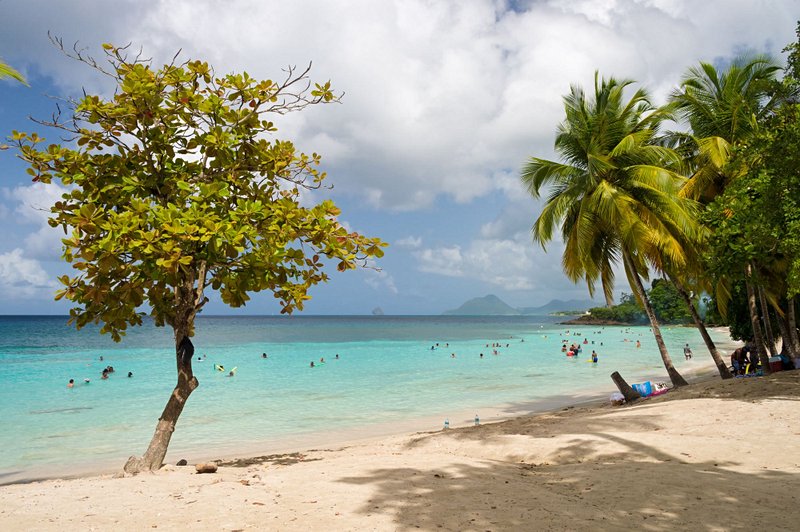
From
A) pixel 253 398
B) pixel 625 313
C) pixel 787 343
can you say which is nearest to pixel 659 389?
pixel 787 343

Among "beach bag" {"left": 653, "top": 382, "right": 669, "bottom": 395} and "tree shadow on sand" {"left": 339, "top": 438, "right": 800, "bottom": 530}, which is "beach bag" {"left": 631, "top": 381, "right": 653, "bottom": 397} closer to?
"beach bag" {"left": 653, "top": 382, "right": 669, "bottom": 395}

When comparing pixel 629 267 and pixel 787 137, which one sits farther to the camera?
pixel 629 267

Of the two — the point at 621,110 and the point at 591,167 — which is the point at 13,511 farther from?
the point at 621,110

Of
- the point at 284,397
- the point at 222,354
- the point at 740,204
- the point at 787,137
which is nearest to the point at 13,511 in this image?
the point at 787,137

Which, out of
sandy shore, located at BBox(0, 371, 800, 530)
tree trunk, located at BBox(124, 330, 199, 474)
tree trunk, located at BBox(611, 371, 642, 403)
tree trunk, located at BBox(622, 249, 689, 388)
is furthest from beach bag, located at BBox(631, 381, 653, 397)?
tree trunk, located at BBox(124, 330, 199, 474)

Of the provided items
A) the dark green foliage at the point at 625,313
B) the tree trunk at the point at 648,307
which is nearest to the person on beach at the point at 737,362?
the tree trunk at the point at 648,307

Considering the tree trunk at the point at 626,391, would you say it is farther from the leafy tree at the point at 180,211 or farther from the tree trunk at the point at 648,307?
the leafy tree at the point at 180,211

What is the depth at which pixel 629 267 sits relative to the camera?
625 inches

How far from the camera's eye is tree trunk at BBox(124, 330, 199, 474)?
304 inches

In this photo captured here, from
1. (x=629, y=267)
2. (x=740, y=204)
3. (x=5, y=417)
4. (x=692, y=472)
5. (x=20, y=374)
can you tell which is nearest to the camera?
(x=692, y=472)

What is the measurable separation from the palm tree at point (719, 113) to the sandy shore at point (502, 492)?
8564 millimetres

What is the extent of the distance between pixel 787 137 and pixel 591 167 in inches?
241

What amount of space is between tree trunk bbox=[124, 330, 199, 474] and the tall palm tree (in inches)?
458

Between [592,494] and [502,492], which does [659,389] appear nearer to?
[592,494]
